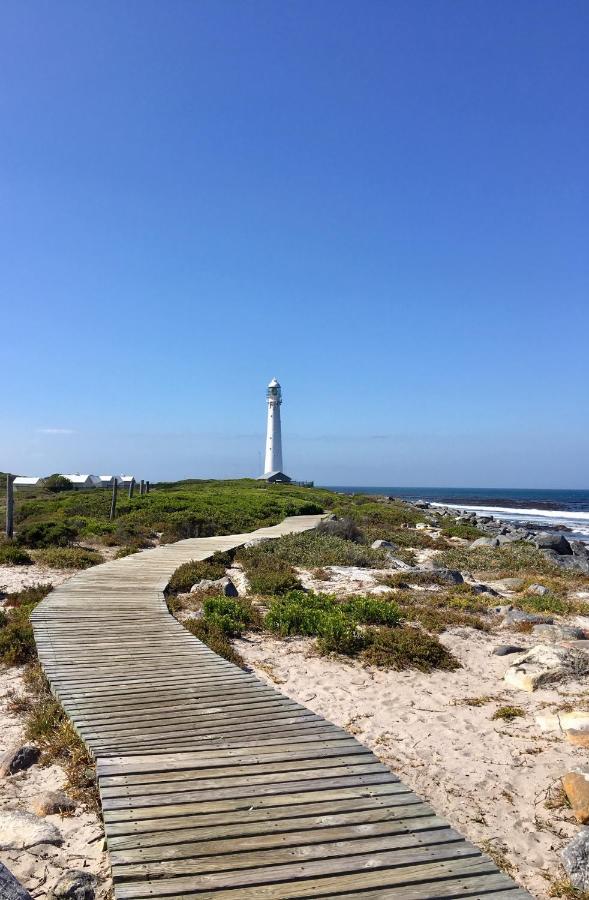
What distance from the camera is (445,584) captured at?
1551cm

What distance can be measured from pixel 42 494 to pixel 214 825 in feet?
156

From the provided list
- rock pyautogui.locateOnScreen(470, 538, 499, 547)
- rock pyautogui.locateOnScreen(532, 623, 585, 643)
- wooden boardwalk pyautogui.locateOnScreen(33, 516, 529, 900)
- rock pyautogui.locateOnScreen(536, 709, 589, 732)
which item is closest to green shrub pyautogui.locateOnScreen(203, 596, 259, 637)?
wooden boardwalk pyautogui.locateOnScreen(33, 516, 529, 900)

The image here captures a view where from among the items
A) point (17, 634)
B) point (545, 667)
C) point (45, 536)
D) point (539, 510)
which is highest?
point (45, 536)

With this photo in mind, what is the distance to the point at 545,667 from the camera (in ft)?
29.6

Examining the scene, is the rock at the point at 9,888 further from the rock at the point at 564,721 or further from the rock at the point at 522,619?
the rock at the point at 522,619

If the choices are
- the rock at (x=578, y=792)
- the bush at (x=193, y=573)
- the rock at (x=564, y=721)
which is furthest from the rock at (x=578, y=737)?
the bush at (x=193, y=573)

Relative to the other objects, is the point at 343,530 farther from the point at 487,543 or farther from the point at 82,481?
the point at 82,481

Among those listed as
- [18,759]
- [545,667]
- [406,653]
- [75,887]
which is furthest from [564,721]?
[18,759]

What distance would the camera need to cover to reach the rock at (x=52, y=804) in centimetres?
501

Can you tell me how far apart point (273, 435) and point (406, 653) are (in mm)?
67718

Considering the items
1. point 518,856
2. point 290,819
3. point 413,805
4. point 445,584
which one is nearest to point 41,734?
point 290,819

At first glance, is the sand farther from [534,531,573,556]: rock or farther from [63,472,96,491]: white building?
[63,472,96,491]: white building

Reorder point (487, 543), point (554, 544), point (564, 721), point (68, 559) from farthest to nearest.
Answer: point (554, 544)
point (487, 543)
point (68, 559)
point (564, 721)

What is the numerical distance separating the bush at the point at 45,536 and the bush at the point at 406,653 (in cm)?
1281
